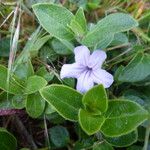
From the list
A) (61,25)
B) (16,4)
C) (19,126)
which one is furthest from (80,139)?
(16,4)

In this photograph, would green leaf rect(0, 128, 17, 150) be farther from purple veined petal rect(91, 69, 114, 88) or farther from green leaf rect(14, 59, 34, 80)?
purple veined petal rect(91, 69, 114, 88)

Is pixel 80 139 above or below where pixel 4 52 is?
below

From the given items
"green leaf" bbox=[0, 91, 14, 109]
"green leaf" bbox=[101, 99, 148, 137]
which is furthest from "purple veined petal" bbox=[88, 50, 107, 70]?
"green leaf" bbox=[0, 91, 14, 109]

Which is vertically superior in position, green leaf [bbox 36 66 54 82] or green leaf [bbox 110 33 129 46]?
green leaf [bbox 110 33 129 46]

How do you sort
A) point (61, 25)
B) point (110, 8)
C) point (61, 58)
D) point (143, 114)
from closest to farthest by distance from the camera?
point (143, 114) < point (61, 25) < point (61, 58) < point (110, 8)

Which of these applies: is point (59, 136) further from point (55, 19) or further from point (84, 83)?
point (55, 19)

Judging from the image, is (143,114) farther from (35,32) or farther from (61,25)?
(35,32)

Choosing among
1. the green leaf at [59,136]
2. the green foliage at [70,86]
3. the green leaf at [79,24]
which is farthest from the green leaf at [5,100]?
the green leaf at [79,24]
